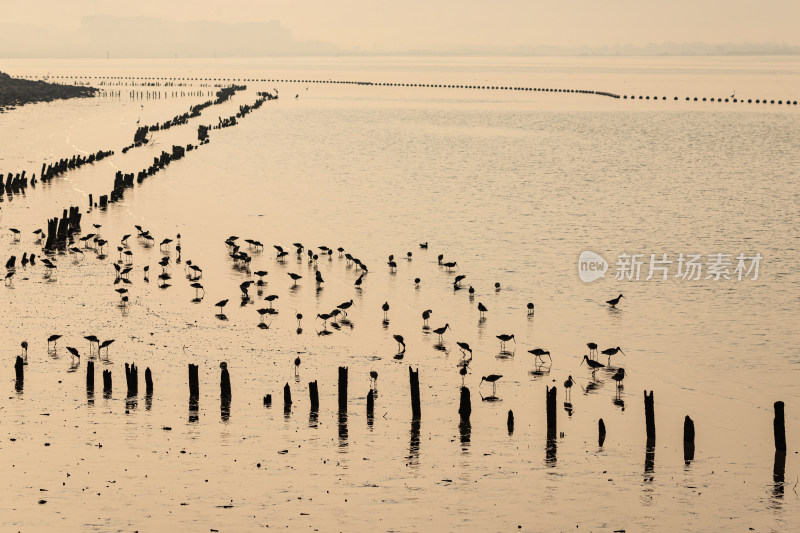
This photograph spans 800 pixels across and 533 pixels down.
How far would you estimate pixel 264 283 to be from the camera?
45125 millimetres

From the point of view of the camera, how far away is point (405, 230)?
63.7 meters

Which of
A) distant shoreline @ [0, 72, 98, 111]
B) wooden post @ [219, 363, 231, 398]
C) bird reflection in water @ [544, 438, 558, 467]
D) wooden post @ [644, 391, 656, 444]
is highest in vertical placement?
distant shoreline @ [0, 72, 98, 111]

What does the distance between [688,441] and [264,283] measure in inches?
922

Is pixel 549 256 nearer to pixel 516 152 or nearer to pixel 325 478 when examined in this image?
pixel 325 478

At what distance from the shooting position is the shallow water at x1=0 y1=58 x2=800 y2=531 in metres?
23.7

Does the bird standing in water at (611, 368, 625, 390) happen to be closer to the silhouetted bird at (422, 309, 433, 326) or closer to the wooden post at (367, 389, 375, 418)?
the wooden post at (367, 389, 375, 418)

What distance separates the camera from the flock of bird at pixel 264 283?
3419cm

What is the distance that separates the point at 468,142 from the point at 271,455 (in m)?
107

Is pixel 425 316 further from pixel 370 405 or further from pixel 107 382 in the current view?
pixel 107 382

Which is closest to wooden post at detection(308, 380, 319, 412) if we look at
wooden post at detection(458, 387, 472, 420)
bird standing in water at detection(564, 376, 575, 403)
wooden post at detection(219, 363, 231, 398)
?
wooden post at detection(219, 363, 231, 398)

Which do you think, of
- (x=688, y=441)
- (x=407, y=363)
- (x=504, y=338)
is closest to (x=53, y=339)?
(x=407, y=363)

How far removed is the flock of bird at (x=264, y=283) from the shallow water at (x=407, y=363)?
451 millimetres

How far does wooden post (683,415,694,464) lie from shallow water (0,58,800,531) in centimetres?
26

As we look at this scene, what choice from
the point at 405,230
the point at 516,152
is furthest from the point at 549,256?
the point at 516,152
